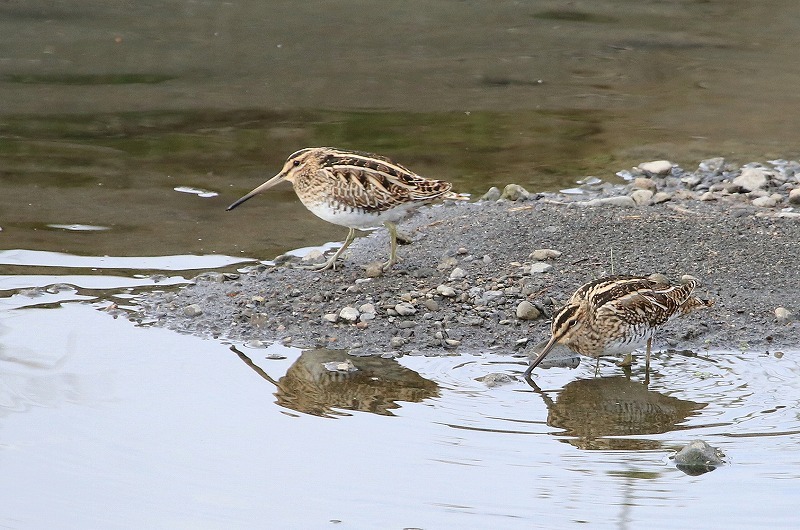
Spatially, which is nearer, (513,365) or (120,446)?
(120,446)

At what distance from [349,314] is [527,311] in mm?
1187

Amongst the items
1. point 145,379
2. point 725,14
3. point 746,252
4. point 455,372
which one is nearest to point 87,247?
point 145,379

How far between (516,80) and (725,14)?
4.91 meters

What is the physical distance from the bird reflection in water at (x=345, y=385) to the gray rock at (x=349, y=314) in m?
0.41

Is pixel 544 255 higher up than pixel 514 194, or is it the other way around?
pixel 514 194

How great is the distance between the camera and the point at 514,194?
10.3 metres

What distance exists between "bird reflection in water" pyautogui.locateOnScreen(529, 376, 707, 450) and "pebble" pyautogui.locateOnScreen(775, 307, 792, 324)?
130 cm

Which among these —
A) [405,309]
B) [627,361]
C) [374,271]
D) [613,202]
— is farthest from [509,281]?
[613,202]

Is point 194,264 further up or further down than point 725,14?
further down

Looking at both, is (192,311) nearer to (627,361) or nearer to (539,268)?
(539,268)

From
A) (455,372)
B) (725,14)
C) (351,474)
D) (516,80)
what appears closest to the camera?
(351,474)

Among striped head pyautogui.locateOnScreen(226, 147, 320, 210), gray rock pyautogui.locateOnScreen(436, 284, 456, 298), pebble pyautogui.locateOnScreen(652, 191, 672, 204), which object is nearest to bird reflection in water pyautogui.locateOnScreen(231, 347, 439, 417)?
gray rock pyautogui.locateOnScreen(436, 284, 456, 298)

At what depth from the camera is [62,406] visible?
6.57 m

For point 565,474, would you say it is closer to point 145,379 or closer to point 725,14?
point 145,379
